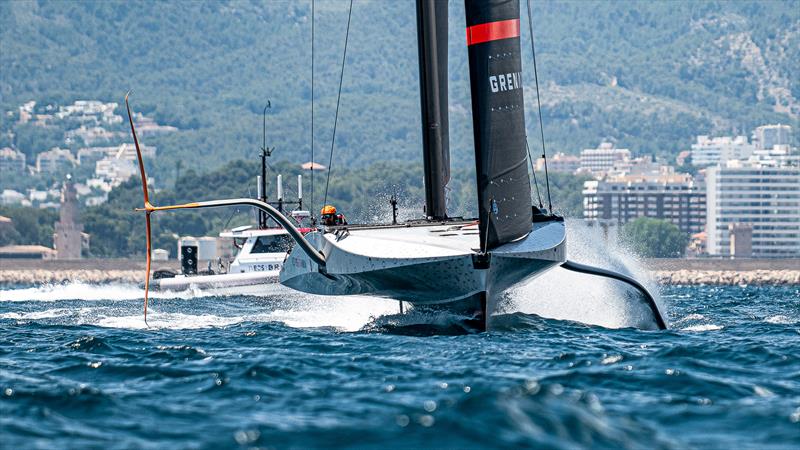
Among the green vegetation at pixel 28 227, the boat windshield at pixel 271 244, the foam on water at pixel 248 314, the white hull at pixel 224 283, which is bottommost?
the green vegetation at pixel 28 227

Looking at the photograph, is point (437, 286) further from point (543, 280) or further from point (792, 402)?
point (792, 402)

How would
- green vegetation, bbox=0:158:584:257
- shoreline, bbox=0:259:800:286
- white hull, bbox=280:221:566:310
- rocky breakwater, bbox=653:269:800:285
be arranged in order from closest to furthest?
white hull, bbox=280:221:566:310
rocky breakwater, bbox=653:269:800:285
shoreline, bbox=0:259:800:286
green vegetation, bbox=0:158:584:257

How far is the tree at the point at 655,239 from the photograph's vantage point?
14800 centimetres

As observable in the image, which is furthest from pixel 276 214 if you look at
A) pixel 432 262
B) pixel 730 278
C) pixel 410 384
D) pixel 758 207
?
pixel 758 207

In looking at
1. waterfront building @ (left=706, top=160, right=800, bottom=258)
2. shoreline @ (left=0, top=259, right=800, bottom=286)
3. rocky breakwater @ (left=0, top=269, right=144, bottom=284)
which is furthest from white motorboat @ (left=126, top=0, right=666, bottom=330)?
waterfront building @ (left=706, top=160, right=800, bottom=258)

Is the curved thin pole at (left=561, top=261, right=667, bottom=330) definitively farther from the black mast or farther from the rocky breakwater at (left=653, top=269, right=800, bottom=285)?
the rocky breakwater at (left=653, top=269, right=800, bottom=285)

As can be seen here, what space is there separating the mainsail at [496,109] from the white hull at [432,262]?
0.34 m

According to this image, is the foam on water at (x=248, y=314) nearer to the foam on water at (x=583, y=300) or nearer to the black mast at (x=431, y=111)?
the black mast at (x=431, y=111)

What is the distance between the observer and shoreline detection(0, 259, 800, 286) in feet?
353

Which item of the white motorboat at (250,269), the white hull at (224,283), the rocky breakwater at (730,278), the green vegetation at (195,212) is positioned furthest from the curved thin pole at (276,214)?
the green vegetation at (195,212)

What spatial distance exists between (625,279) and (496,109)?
405cm

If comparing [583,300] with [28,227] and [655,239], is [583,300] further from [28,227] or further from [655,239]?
[28,227]

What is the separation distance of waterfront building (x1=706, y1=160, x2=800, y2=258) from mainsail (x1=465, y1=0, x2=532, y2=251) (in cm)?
16734

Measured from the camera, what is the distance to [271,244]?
39.1 meters
